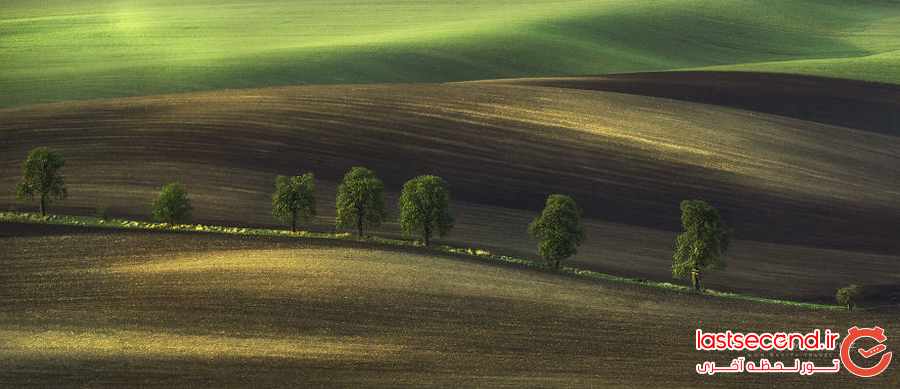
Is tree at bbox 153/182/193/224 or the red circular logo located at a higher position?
tree at bbox 153/182/193/224

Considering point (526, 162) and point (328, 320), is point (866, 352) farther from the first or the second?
point (526, 162)

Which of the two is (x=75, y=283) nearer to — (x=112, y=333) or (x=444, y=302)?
(x=112, y=333)

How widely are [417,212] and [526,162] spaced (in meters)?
13.0

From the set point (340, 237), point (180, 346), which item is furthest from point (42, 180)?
point (180, 346)

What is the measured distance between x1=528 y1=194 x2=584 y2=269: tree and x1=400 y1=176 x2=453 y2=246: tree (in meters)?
3.27

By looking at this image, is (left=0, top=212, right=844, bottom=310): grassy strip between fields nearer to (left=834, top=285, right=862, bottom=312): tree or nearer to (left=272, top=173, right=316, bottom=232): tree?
(left=834, top=285, right=862, bottom=312): tree

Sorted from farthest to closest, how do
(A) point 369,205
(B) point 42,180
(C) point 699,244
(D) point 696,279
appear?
1. (B) point 42,180
2. (A) point 369,205
3. (C) point 699,244
4. (D) point 696,279

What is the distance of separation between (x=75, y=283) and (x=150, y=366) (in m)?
7.91

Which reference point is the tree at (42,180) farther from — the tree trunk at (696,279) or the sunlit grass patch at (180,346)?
the tree trunk at (696,279)

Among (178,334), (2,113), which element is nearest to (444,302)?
(178,334)

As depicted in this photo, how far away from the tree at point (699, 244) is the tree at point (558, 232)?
11.8 feet

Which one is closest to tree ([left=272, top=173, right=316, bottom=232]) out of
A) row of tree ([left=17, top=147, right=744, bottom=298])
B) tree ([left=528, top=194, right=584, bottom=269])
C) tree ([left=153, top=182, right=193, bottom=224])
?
row of tree ([left=17, top=147, right=744, bottom=298])

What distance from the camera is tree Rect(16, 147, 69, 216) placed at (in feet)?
151

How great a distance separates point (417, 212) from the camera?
43812 millimetres
